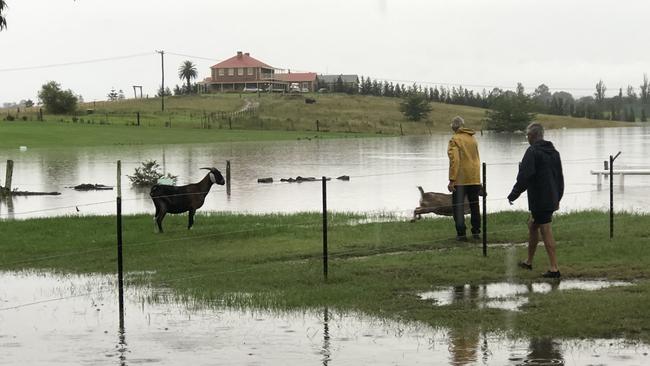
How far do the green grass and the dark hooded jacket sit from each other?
69.7 meters

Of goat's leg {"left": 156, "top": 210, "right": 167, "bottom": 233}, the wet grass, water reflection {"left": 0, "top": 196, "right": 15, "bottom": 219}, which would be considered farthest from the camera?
water reflection {"left": 0, "top": 196, "right": 15, "bottom": 219}

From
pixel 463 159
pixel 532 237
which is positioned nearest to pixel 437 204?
pixel 463 159

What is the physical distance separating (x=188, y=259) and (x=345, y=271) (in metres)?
3.31

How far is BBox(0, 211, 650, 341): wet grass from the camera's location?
9500 millimetres

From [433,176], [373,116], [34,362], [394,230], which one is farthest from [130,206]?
[373,116]

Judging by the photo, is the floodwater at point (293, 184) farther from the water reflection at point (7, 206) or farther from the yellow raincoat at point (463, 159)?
the yellow raincoat at point (463, 159)

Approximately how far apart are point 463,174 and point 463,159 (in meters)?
0.27

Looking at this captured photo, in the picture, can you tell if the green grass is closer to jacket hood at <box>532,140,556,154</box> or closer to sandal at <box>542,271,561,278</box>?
jacket hood at <box>532,140,556,154</box>

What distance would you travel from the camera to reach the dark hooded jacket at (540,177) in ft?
38.9

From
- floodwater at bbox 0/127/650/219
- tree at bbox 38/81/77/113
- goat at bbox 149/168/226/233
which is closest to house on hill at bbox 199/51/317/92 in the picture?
tree at bbox 38/81/77/113

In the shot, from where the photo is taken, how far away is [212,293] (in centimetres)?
1134

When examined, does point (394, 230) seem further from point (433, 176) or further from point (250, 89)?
point (250, 89)

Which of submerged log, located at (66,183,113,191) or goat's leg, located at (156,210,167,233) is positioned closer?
goat's leg, located at (156,210,167,233)

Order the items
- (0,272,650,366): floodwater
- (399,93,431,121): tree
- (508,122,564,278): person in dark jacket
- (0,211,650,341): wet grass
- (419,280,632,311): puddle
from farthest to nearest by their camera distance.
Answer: (399,93,431,121): tree → (508,122,564,278): person in dark jacket → (419,280,632,311): puddle → (0,211,650,341): wet grass → (0,272,650,366): floodwater
